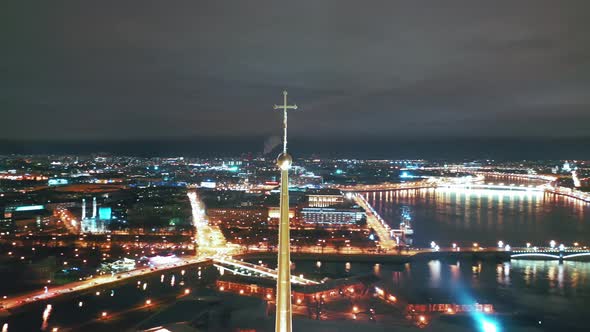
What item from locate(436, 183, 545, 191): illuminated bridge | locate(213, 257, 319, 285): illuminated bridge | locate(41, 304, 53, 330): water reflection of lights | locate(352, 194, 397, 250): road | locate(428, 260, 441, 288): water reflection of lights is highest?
locate(436, 183, 545, 191): illuminated bridge

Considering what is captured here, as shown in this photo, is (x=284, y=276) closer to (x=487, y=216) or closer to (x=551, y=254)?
(x=551, y=254)

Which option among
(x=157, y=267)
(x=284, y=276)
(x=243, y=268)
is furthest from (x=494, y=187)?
(x=284, y=276)

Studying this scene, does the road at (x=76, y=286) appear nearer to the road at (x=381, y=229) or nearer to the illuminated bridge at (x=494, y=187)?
the road at (x=381, y=229)

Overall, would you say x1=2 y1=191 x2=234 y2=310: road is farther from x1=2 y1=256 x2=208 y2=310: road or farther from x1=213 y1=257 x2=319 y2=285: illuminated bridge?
x1=213 y1=257 x2=319 y2=285: illuminated bridge

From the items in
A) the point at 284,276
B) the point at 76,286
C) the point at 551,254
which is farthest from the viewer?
the point at 551,254

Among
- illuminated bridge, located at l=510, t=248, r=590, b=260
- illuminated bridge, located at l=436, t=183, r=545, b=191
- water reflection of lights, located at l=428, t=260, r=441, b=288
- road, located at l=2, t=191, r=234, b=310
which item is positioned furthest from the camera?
illuminated bridge, located at l=436, t=183, r=545, b=191

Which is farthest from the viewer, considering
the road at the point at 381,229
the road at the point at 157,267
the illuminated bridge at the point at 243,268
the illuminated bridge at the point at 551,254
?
the road at the point at 381,229

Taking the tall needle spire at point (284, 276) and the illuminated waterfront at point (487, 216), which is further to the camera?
the illuminated waterfront at point (487, 216)

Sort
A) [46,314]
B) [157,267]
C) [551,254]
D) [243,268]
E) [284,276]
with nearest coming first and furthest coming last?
1. [284,276]
2. [46,314]
3. [157,267]
4. [243,268]
5. [551,254]

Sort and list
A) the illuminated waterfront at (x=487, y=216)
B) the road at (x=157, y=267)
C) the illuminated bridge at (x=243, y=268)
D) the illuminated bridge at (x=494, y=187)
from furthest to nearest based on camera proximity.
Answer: the illuminated bridge at (x=494, y=187) → the illuminated waterfront at (x=487, y=216) → the illuminated bridge at (x=243, y=268) → the road at (x=157, y=267)

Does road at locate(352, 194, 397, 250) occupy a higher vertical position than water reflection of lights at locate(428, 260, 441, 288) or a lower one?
higher

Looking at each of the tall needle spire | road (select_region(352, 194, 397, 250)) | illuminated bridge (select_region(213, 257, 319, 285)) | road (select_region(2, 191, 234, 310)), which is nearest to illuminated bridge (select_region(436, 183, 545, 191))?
road (select_region(352, 194, 397, 250))

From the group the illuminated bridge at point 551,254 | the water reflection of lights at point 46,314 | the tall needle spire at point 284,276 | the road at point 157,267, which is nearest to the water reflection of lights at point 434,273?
the illuminated bridge at point 551,254
